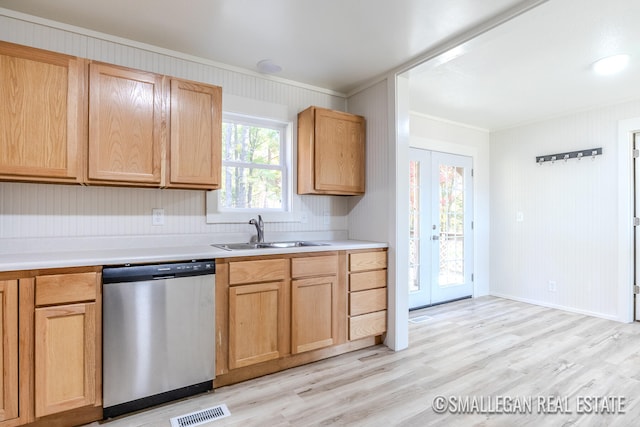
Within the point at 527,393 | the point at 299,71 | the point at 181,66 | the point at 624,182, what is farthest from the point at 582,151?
the point at 181,66

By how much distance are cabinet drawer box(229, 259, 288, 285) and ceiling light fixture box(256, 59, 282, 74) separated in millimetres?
1621

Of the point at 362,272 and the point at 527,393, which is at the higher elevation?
the point at 362,272

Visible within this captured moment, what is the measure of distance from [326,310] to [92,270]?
63.9 inches

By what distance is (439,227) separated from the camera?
14.5ft

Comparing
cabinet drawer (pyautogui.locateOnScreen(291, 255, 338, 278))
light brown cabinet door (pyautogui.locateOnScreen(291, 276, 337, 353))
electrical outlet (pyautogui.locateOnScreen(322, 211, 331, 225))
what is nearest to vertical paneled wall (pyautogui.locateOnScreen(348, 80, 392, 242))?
electrical outlet (pyautogui.locateOnScreen(322, 211, 331, 225))

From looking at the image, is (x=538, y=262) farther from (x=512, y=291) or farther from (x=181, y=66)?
(x=181, y=66)

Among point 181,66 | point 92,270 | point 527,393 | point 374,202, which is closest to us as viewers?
point 92,270

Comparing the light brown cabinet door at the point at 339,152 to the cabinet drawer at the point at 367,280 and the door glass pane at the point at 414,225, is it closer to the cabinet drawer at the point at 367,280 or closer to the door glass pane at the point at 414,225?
the cabinet drawer at the point at 367,280

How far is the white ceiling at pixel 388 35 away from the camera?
6.72 feet

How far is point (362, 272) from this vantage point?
288 centimetres

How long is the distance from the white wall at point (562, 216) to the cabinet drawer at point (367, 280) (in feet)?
8.77

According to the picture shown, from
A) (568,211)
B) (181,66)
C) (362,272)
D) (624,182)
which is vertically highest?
(181,66)

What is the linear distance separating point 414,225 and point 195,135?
2.81 metres

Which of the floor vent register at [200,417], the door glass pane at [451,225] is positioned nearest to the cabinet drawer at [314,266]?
the floor vent register at [200,417]
